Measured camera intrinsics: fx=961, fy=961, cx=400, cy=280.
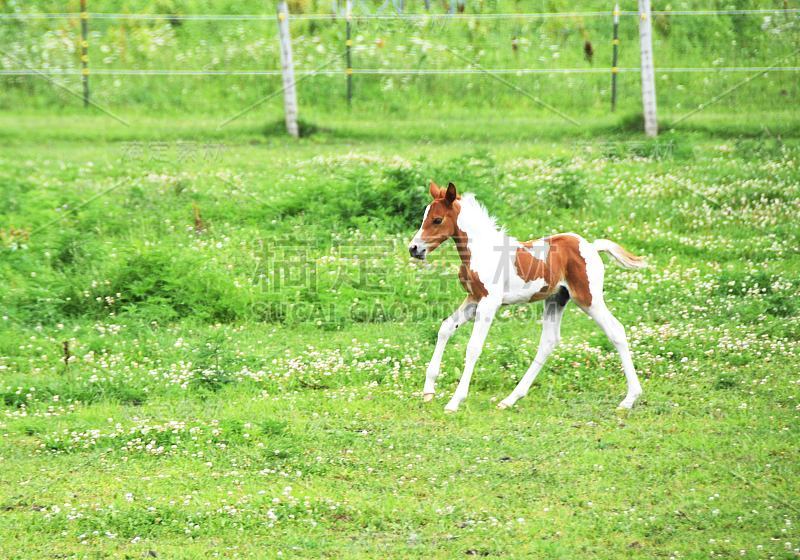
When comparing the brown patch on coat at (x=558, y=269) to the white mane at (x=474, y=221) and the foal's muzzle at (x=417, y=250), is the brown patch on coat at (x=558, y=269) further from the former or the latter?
the foal's muzzle at (x=417, y=250)

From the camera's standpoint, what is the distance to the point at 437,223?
32.5 feet

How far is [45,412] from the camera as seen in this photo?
32.7ft

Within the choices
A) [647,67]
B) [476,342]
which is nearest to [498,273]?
[476,342]

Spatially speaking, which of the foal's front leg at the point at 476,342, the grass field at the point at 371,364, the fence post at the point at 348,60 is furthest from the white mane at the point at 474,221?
the fence post at the point at 348,60

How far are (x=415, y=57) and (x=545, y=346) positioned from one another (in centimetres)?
1432

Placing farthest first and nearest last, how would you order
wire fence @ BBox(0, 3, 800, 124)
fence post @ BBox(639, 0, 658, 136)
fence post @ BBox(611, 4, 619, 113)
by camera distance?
wire fence @ BBox(0, 3, 800, 124) → fence post @ BBox(611, 4, 619, 113) → fence post @ BBox(639, 0, 658, 136)

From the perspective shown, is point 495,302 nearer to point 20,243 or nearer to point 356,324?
point 356,324

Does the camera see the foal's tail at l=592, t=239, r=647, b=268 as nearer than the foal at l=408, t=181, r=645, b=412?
No

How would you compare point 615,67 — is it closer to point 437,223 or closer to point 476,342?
point 437,223

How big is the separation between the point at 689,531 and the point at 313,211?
964 cm

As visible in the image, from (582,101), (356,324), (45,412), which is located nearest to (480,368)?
(356,324)

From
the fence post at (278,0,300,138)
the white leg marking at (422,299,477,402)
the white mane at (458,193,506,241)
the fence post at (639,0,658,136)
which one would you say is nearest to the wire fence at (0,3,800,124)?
the fence post at (278,0,300,138)

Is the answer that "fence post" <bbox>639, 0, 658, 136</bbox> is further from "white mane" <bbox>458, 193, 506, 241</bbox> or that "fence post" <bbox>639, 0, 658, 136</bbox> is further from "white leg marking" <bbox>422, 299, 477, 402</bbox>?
"white leg marking" <bbox>422, 299, 477, 402</bbox>

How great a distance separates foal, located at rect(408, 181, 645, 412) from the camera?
988cm
